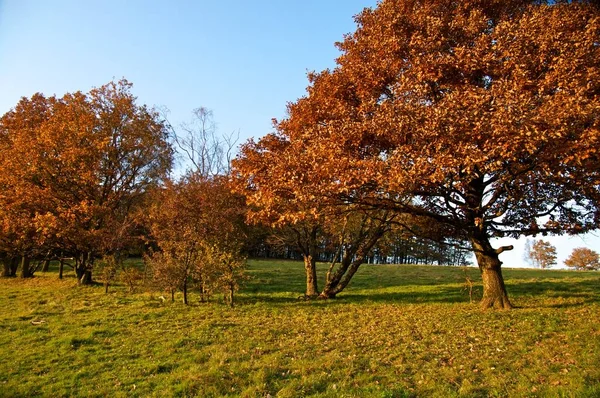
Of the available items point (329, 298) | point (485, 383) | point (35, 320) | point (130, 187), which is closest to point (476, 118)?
point (485, 383)

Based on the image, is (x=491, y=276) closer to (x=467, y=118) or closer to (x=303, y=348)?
(x=467, y=118)

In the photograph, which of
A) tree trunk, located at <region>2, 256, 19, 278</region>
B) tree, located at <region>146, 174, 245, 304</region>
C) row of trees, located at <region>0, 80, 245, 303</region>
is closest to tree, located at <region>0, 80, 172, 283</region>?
row of trees, located at <region>0, 80, 245, 303</region>

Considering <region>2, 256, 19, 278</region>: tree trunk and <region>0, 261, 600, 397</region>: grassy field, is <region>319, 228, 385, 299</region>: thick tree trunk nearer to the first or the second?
<region>0, 261, 600, 397</region>: grassy field

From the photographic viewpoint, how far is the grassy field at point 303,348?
688 cm

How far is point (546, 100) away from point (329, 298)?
1221 centimetres

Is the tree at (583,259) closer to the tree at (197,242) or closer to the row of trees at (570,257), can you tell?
the row of trees at (570,257)

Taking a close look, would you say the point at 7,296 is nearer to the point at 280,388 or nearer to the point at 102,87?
the point at 102,87

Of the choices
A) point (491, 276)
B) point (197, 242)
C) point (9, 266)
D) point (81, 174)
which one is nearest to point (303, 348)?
point (491, 276)

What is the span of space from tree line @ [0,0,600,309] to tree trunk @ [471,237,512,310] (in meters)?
0.05

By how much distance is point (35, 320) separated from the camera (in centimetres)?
1306

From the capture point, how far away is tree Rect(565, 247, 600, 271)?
210 feet

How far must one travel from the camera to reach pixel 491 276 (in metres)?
13.6

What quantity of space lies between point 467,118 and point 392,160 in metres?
2.02

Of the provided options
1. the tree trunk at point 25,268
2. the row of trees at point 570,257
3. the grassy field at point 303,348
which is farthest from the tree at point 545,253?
the tree trunk at point 25,268
